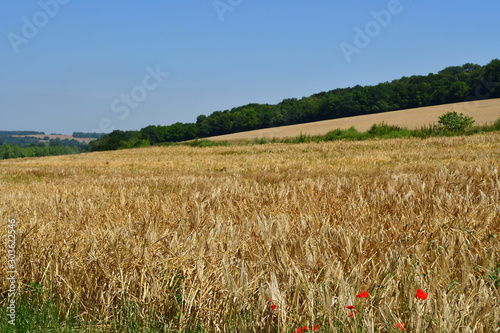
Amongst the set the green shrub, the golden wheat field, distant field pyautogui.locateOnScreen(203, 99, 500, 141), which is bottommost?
distant field pyautogui.locateOnScreen(203, 99, 500, 141)

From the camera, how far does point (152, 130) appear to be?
106 m

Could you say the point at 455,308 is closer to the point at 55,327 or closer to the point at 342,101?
the point at 55,327

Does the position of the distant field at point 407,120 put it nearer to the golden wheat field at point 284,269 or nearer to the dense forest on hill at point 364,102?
the dense forest on hill at point 364,102

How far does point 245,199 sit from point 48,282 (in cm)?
190

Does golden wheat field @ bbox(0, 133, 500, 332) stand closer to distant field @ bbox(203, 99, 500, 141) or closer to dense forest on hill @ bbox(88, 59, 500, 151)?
distant field @ bbox(203, 99, 500, 141)

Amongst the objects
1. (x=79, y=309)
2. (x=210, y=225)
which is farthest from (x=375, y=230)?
(x=79, y=309)

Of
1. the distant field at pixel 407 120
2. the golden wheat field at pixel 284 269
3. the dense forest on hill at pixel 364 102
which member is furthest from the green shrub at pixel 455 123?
the dense forest on hill at pixel 364 102

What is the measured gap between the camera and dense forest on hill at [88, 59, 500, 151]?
68875 millimetres

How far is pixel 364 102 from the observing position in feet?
262

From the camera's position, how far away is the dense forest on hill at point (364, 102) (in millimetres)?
68875

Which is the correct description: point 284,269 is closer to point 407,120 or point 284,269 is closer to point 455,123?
point 455,123

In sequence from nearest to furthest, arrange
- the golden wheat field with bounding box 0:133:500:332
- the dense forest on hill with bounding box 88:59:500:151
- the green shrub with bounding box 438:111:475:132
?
the golden wheat field with bounding box 0:133:500:332
the green shrub with bounding box 438:111:475:132
the dense forest on hill with bounding box 88:59:500:151

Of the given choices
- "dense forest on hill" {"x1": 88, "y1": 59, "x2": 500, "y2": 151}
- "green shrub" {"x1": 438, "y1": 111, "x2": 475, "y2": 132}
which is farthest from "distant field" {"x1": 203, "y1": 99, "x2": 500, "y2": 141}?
"dense forest on hill" {"x1": 88, "y1": 59, "x2": 500, "y2": 151}

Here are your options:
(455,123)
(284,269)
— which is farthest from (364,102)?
(284,269)
